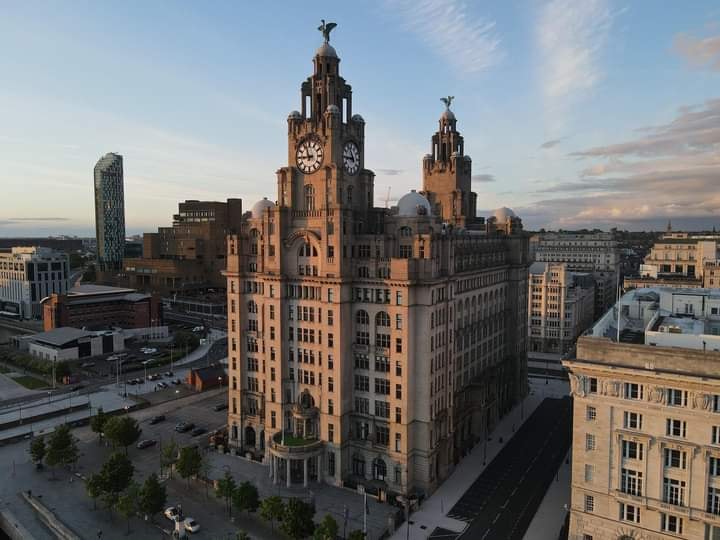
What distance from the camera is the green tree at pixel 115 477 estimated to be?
7144cm

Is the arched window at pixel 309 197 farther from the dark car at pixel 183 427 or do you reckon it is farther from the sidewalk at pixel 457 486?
the dark car at pixel 183 427

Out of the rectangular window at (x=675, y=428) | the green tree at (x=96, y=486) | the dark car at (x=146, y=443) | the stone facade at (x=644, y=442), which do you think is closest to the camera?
the stone facade at (x=644, y=442)

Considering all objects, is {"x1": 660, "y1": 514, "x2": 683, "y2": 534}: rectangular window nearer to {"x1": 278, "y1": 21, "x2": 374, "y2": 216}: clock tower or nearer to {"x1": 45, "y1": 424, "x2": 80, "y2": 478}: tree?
{"x1": 278, "y1": 21, "x2": 374, "y2": 216}: clock tower

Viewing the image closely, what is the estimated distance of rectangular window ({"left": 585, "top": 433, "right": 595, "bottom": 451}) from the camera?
57.6 meters

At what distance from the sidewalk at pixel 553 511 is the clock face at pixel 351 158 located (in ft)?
194

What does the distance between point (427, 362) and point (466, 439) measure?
26.7 meters

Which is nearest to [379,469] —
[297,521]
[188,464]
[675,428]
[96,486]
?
[297,521]

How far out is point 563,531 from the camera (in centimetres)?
6831

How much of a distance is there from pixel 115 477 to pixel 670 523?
68411 millimetres

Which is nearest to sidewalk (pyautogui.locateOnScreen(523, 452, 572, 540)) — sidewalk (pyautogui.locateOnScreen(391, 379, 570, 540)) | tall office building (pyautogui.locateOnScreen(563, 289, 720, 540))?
tall office building (pyautogui.locateOnScreen(563, 289, 720, 540))

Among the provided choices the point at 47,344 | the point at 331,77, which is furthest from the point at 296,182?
the point at 47,344

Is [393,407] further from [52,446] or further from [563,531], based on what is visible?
[52,446]

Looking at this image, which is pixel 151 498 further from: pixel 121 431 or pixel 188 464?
pixel 121 431

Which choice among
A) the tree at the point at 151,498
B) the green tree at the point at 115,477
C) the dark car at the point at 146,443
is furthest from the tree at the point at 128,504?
the dark car at the point at 146,443
